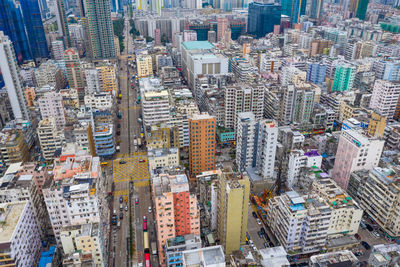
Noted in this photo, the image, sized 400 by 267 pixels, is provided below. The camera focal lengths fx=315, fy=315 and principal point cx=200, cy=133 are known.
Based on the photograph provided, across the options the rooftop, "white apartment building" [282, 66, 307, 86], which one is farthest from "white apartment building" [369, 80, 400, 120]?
the rooftop

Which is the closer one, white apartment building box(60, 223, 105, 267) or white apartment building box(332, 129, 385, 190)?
white apartment building box(60, 223, 105, 267)

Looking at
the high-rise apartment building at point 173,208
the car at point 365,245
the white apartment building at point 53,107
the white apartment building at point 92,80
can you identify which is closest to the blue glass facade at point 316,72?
the car at point 365,245

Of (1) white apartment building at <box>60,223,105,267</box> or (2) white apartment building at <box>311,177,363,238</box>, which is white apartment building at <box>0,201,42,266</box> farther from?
(2) white apartment building at <box>311,177,363,238</box>

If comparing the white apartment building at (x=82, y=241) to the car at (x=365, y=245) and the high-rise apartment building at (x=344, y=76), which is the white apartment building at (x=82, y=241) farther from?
the high-rise apartment building at (x=344, y=76)

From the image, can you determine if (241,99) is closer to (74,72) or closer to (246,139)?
(246,139)

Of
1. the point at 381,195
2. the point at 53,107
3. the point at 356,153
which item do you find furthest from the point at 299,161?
the point at 53,107
